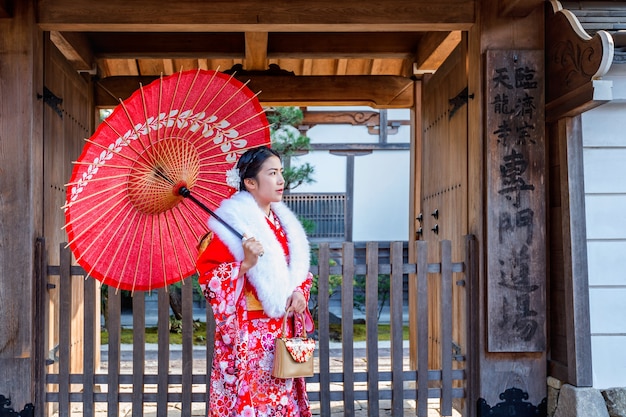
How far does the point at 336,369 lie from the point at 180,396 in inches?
117

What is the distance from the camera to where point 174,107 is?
325 centimetres

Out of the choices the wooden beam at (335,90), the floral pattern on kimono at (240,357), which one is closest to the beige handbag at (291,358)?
the floral pattern on kimono at (240,357)

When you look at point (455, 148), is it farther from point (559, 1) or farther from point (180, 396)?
point (180, 396)

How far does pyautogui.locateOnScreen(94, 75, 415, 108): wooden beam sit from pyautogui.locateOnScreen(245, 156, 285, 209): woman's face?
3757 millimetres

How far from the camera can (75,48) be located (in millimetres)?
5820

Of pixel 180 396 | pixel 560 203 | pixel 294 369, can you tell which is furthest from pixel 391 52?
pixel 294 369

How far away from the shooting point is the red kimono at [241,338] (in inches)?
118

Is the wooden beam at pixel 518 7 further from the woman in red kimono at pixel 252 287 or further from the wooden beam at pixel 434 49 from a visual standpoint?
the woman in red kimono at pixel 252 287

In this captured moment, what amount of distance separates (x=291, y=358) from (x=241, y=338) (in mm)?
258

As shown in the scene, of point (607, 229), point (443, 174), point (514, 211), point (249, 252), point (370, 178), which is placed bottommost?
point (249, 252)

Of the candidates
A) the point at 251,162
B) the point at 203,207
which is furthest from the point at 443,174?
the point at 203,207

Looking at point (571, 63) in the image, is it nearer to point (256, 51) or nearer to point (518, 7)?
point (518, 7)

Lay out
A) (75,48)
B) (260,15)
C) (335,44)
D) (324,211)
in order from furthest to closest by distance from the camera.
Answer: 1. (324,211)
2. (335,44)
3. (75,48)
4. (260,15)

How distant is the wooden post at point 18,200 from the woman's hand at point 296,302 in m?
1.95
